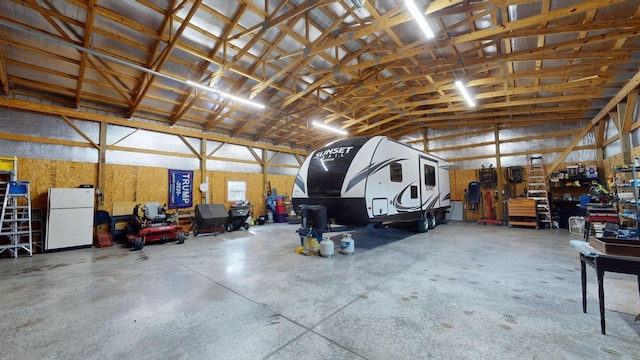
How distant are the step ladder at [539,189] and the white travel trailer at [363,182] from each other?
5.34 metres

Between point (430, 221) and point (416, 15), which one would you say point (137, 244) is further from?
point (430, 221)

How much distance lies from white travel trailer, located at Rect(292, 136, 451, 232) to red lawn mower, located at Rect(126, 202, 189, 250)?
3694mm

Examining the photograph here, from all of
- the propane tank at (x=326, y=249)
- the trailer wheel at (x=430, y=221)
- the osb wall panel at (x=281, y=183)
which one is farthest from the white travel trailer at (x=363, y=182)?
the osb wall panel at (x=281, y=183)

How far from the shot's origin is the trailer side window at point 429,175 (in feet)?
25.1

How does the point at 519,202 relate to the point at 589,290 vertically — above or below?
above

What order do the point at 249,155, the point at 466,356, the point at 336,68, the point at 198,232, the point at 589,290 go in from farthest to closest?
the point at 249,155, the point at 198,232, the point at 336,68, the point at 589,290, the point at 466,356

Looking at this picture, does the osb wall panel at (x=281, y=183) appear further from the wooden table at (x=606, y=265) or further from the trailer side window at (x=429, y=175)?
the wooden table at (x=606, y=265)

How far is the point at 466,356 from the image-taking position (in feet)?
6.08

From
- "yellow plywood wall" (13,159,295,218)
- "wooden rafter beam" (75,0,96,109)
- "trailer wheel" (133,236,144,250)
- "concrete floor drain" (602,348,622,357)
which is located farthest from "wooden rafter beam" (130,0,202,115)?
"concrete floor drain" (602,348,622,357)

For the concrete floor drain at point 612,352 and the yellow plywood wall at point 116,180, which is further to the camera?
the yellow plywood wall at point 116,180

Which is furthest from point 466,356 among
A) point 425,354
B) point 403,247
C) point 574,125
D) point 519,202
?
point 574,125

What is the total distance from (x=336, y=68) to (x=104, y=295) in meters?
6.77

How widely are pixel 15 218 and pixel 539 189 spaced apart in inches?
627

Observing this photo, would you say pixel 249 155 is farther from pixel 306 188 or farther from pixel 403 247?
pixel 403 247
